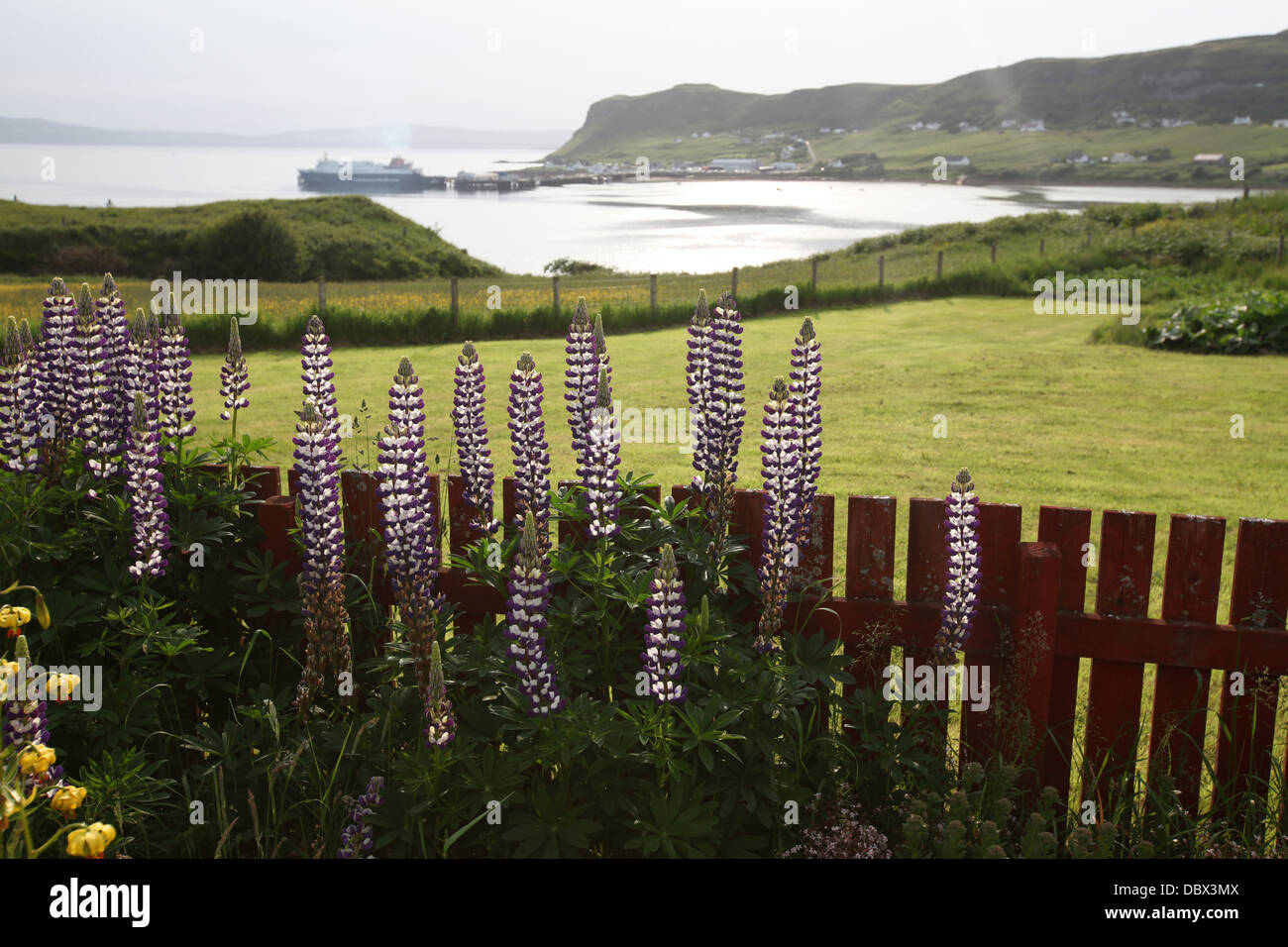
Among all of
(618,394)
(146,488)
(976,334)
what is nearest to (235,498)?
(146,488)

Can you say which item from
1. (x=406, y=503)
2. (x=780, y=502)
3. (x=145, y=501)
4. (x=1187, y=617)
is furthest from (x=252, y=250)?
(x=1187, y=617)

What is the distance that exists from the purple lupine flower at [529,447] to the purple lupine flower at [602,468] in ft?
1.13

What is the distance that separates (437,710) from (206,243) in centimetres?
6057

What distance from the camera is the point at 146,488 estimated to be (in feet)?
13.8

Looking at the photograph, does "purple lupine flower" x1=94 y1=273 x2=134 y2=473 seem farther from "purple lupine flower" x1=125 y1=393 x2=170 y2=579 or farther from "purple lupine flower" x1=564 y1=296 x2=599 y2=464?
"purple lupine flower" x1=564 y1=296 x2=599 y2=464

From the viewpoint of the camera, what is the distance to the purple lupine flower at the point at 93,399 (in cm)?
463

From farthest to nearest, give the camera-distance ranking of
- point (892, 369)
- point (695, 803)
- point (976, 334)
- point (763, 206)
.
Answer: point (763, 206) → point (976, 334) → point (892, 369) → point (695, 803)

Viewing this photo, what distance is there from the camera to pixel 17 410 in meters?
4.56

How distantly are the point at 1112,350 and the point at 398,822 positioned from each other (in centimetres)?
1873

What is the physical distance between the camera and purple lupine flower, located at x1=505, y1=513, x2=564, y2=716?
11.3ft

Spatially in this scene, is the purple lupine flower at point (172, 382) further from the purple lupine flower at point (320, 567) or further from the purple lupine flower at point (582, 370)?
the purple lupine flower at point (582, 370)

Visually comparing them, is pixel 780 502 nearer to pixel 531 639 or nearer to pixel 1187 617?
pixel 531 639

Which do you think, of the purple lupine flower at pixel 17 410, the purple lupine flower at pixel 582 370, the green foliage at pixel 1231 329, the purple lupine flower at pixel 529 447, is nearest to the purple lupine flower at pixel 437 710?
the purple lupine flower at pixel 529 447

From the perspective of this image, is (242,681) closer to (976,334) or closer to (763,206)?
(976,334)
